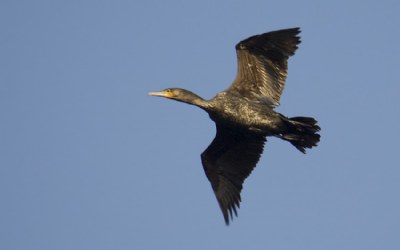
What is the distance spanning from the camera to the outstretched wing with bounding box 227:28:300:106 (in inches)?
506

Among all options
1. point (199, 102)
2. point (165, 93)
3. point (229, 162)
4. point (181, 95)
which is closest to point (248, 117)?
point (199, 102)

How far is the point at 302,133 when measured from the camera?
12141 mm

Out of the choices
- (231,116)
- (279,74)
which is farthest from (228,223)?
(279,74)

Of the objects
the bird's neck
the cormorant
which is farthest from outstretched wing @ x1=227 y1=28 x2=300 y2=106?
the bird's neck

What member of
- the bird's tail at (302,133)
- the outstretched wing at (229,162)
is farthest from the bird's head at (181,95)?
the bird's tail at (302,133)

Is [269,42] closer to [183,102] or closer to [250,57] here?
[250,57]

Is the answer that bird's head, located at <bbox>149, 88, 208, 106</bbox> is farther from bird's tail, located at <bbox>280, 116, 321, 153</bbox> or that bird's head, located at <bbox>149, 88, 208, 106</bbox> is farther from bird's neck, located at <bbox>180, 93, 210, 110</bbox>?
bird's tail, located at <bbox>280, 116, 321, 153</bbox>

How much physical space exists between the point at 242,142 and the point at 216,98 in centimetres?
131

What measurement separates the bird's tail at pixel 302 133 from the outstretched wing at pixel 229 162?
43.0 inches

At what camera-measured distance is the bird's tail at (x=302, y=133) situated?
39.0 feet

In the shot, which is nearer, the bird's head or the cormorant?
the cormorant

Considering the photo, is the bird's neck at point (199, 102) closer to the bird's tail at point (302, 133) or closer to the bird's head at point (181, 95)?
the bird's head at point (181, 95)

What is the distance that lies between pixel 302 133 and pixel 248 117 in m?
1.00

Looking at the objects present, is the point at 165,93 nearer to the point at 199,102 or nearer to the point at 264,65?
the point at 199,102
